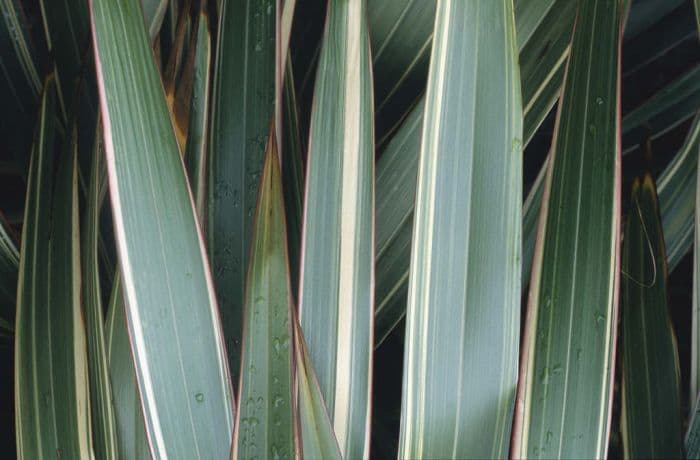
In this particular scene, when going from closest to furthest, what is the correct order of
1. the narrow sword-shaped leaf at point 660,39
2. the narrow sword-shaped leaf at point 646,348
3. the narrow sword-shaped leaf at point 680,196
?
the narrow sword-shaped leaf at point 646,348 → the narrow sword-shaped leaf at point 680,196 → the narrow sword-shaped leaf at point 660,39

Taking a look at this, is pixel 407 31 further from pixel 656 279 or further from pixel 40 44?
Answer: pixel 40 44

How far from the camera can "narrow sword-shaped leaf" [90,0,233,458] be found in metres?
0.36

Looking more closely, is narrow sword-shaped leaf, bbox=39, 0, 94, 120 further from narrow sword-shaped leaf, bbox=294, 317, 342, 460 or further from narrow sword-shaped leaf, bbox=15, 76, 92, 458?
narrow sword-shaped leaf, bbox=294, 317, 342, 460

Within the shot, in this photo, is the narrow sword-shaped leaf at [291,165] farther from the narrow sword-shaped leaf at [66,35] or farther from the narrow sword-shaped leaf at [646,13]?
the narrow sword-shaped leaf at [646,13]

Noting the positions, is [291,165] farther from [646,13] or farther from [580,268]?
[646,13]

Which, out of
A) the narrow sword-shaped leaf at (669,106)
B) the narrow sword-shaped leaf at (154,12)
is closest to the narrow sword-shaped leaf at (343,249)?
the narrow sword-shaped leaf at (154,12)

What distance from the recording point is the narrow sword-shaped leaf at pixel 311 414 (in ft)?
1.15

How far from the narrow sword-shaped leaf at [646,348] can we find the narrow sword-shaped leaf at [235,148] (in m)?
0.28

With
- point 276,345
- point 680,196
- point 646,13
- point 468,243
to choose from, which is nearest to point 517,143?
point 468,243

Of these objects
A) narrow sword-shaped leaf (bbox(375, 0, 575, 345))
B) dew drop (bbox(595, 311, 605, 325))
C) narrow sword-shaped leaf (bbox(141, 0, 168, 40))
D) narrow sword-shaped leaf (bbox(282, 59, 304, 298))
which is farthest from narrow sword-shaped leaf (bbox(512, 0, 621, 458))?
narrow sword-shaped leaf (bbox(141, 0, 168, 40))

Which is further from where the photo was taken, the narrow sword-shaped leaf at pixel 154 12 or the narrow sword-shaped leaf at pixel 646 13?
the narrow sword-shaped leaf at pixel 646 13

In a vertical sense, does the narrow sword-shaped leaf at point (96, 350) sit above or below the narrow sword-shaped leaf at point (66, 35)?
below

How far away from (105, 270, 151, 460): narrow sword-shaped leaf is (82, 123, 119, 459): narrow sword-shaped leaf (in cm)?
1

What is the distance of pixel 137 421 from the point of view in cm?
47
